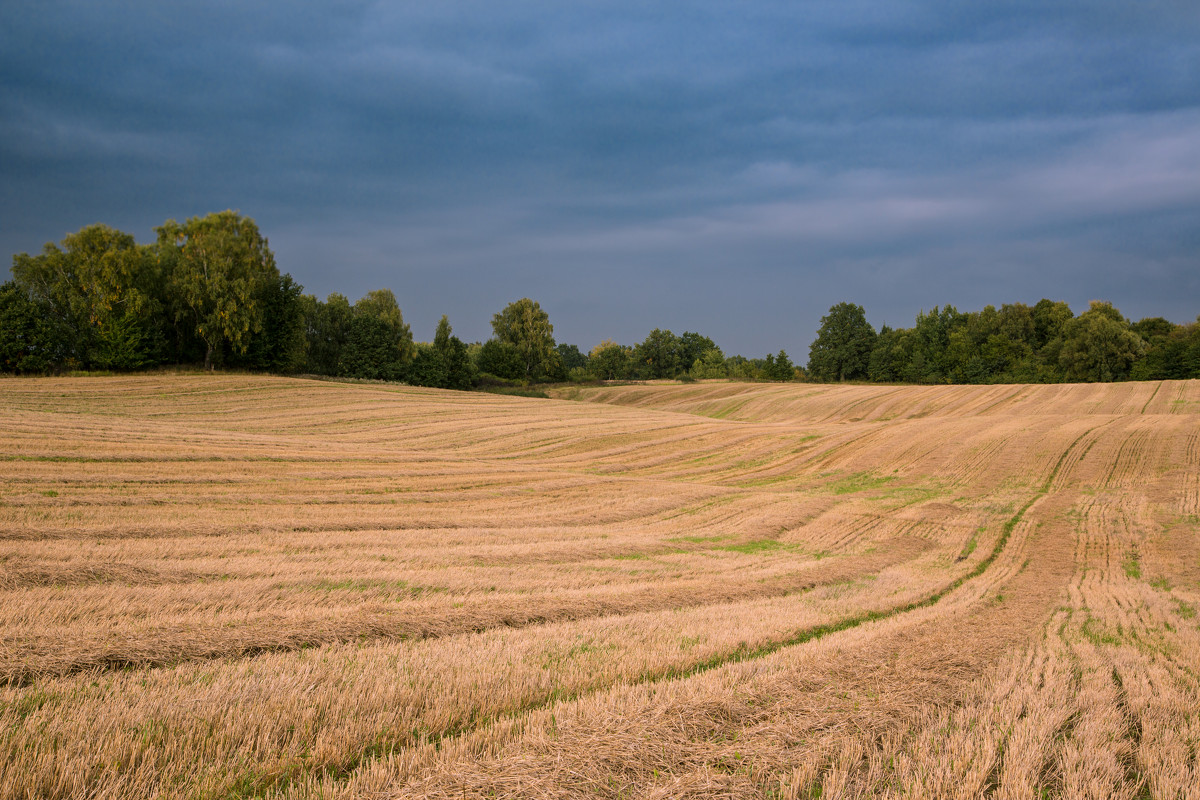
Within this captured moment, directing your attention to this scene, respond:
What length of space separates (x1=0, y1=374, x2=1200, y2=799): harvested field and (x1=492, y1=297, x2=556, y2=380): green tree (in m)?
73.1

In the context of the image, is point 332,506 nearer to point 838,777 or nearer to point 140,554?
point 140,554

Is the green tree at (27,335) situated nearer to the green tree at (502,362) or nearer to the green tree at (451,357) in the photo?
the green tree at (451,357)

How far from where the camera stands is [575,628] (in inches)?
340

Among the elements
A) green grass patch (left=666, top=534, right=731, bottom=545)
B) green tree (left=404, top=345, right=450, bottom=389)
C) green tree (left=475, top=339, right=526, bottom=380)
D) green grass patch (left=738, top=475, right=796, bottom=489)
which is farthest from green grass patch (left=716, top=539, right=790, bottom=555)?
green tree (left=475, top=339, right=526, bottom=380)

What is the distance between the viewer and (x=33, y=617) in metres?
7.15

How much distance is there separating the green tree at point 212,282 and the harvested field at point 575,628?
110 feet

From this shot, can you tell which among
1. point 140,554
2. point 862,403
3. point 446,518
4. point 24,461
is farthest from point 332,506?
point 862,403

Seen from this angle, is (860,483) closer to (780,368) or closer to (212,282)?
(212,282)

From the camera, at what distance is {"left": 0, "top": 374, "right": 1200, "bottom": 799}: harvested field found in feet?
15.1

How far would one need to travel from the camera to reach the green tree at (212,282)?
5581cm

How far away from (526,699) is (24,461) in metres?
19.6

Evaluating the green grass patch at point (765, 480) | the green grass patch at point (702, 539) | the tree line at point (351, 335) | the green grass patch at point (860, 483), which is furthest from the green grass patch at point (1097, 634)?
the tree line at point (351, 335)

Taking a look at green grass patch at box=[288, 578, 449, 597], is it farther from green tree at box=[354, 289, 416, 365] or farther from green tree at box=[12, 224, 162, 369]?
green tree at box=[354, 289, 416, 365]

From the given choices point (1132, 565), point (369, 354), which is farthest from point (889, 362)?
point (1132, 565)
